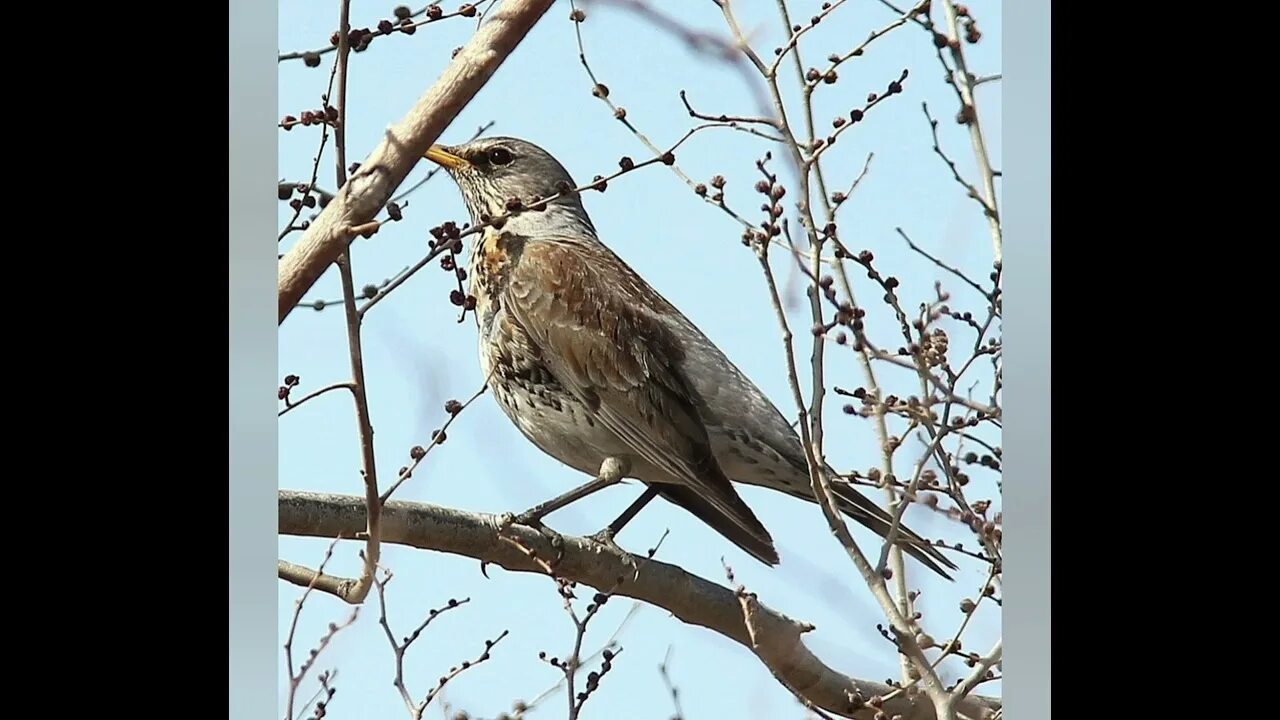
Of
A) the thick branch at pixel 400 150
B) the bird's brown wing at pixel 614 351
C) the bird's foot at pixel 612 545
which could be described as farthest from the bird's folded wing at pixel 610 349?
the thick branch at pixel 400 150

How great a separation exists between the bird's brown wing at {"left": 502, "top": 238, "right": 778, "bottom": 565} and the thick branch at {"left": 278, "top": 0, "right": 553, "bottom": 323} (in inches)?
17.5

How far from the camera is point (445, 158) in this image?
2.17m

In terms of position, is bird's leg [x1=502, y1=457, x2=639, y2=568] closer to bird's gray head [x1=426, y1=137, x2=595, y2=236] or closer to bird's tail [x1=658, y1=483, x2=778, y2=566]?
bird's tail [x1=658, y1=483, x2=778, y2=566]

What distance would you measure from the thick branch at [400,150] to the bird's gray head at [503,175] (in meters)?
0.25

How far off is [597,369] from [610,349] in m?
0.04

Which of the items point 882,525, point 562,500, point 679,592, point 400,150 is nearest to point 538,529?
point 562,500

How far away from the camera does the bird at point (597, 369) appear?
217 cm

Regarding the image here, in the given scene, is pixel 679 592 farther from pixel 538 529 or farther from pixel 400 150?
pixel 400 150

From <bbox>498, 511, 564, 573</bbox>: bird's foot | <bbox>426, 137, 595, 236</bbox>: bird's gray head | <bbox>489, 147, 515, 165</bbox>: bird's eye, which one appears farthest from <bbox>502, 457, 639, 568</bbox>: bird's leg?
<bbox>489, 147, 515, 165</bbox>: bird's eye

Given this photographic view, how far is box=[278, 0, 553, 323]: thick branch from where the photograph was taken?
5.68ft
